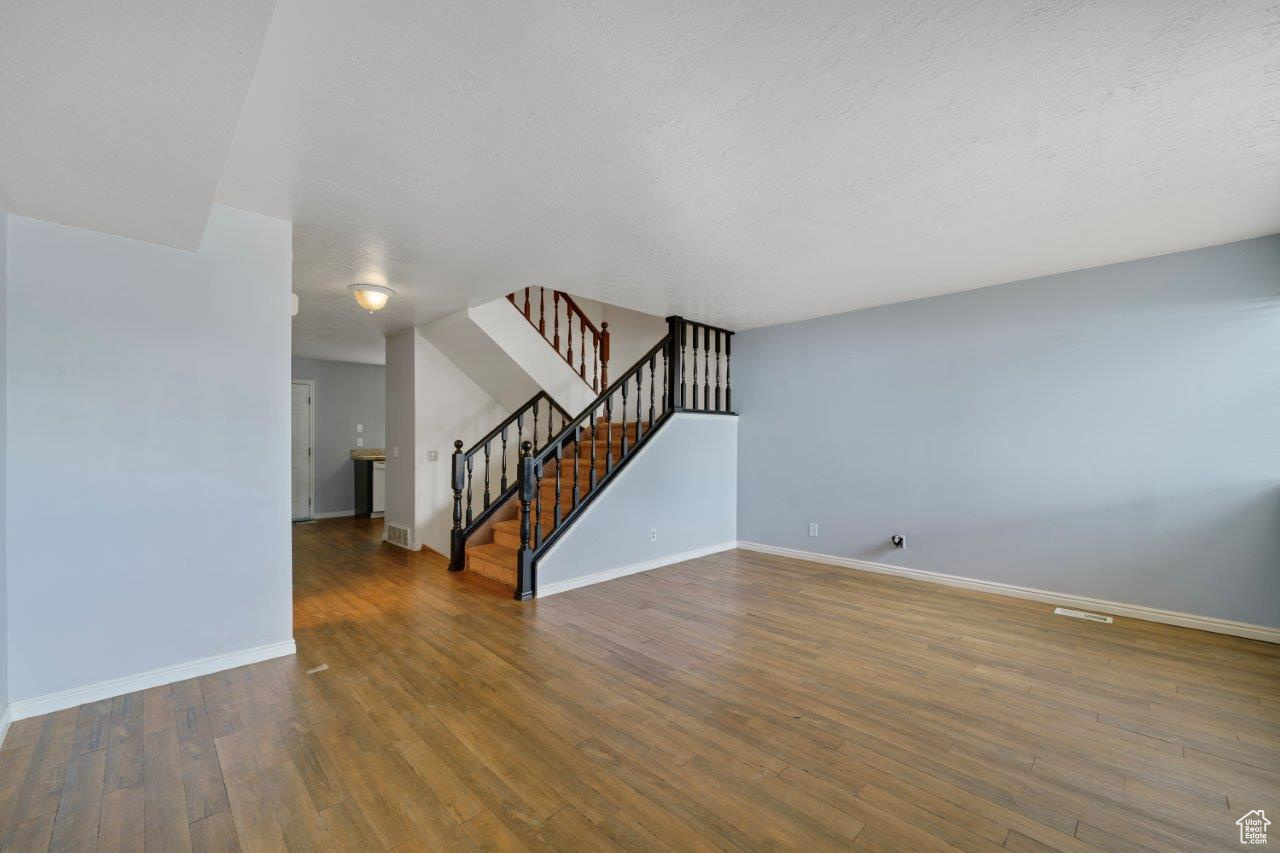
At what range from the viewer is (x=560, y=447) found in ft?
14.4

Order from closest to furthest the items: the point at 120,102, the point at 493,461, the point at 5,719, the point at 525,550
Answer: the point at 120,102, the point at 5,719, the point at 525,550, the point at 493,461

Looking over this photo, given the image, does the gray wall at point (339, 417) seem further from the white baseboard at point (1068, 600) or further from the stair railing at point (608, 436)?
the white baseboard at point (1068, 600)

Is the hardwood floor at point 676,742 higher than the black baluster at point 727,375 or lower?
lower

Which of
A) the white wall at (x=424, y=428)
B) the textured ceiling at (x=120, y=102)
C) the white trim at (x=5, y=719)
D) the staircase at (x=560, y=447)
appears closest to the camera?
the textured ceiling at (x=120, y=102)

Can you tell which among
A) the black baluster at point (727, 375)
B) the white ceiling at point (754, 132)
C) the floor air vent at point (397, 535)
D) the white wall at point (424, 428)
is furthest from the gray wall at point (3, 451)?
the black baluster at point (727, 375)

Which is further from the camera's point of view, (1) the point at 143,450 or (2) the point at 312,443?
(2) the point at 312,443

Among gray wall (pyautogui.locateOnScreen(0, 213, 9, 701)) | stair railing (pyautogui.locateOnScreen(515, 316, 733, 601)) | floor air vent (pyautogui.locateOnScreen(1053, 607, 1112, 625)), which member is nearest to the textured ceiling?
gray wall (pyautogui.locateOnScreen(0, 213, 9, 701))

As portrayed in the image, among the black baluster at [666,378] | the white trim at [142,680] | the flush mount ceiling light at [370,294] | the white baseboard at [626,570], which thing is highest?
the flush mount ceiling light at [370,294]

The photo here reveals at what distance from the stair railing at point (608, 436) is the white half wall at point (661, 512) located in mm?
→ 105

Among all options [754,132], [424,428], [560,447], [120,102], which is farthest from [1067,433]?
[424,428]

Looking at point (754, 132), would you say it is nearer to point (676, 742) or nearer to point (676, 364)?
point (676, 742)

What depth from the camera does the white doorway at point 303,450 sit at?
762 cm

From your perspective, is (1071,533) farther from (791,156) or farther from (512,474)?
(512,474)

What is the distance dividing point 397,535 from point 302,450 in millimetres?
3077
